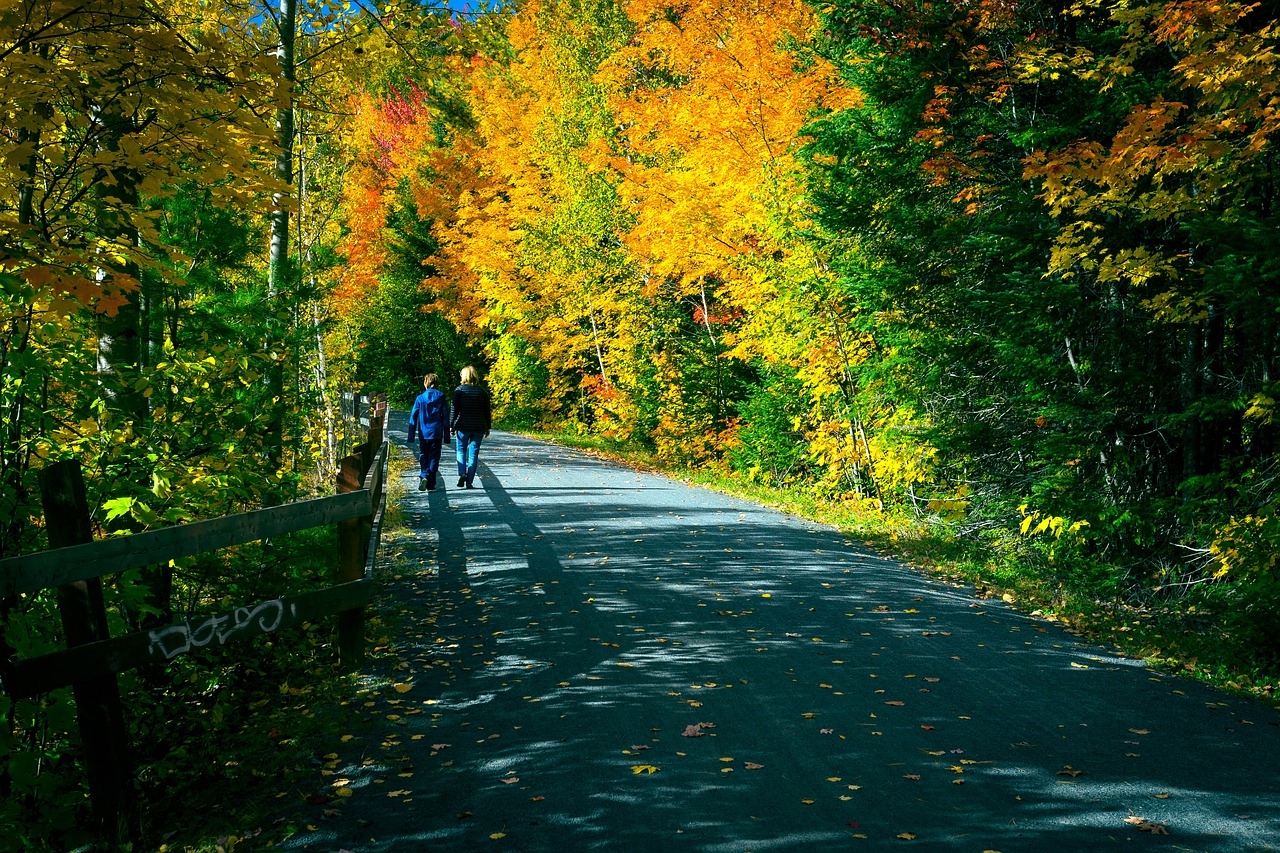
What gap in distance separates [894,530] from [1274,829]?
920cm

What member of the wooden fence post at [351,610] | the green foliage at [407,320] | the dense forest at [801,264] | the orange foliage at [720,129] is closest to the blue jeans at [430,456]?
the dense forest at [801,264]

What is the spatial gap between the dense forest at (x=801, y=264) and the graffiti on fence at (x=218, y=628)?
0.57 metres

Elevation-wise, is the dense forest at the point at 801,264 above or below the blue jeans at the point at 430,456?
above

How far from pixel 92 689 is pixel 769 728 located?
3.64 meters

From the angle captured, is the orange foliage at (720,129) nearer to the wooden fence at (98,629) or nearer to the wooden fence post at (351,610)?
the wooden fence post at (351,610)

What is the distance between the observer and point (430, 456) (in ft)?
52.8

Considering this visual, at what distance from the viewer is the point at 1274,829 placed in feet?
14.2

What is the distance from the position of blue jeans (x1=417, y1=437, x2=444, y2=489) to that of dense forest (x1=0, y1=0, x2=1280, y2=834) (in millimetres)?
1591

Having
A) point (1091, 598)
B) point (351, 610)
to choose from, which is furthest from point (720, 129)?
point (351, 610)

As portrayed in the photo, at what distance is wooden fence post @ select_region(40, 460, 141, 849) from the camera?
4.38 meters

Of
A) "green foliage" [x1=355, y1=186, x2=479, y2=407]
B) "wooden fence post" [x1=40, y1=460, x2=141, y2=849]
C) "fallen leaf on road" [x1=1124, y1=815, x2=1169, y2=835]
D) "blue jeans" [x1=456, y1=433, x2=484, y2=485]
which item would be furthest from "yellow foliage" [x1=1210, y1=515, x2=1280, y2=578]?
"green foliage" [x1=355, y1=186, x2=479, y2=407]

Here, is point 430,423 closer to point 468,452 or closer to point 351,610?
point 468,452

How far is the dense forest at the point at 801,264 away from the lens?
508cm

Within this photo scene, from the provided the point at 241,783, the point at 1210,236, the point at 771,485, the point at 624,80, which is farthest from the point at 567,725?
the point at 624,80
